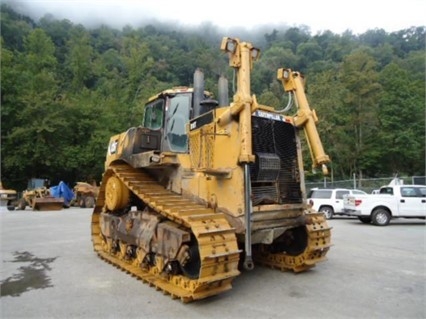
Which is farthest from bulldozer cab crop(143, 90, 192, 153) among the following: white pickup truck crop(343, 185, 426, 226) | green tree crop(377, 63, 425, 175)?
green tree crop(377, 63, 425, 175)

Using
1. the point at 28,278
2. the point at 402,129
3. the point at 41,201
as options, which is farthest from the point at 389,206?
the point at 402,129

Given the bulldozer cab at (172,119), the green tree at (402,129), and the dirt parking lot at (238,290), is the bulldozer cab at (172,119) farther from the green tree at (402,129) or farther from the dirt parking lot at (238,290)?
the green tree at (402,129)

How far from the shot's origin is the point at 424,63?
182 ft

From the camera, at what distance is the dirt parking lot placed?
4625 millimetres

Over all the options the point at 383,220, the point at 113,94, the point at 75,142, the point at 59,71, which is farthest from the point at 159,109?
the point at 59,71

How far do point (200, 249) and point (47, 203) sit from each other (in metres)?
19.0

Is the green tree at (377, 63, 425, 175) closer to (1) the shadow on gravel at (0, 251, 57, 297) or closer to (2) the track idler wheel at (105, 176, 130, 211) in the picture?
(2) the track idler wheel at (105, 176, 130, 211)

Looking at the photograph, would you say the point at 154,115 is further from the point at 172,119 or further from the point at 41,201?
the point at 41,201

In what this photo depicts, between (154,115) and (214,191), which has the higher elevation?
(154,115)

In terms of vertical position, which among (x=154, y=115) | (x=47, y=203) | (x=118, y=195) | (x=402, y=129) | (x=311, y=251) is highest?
(x=402, y=129)

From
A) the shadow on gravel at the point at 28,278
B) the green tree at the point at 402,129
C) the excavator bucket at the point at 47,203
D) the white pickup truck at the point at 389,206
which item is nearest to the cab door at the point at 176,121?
the shadow on gravel at the point at 28,278

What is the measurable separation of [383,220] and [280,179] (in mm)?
10482

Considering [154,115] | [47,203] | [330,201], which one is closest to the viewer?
[154,115]

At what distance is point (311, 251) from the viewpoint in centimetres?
617
